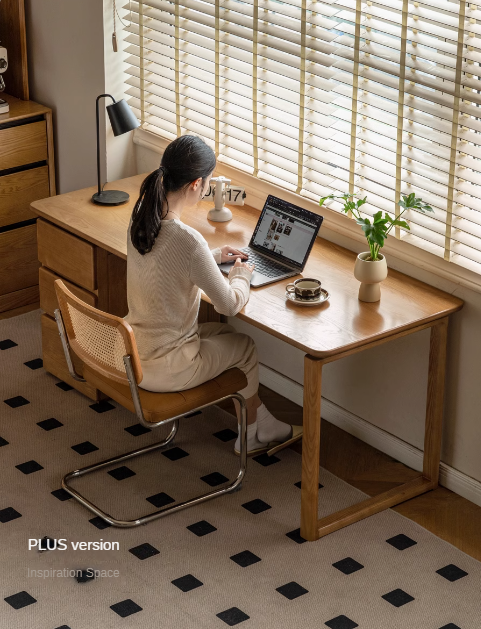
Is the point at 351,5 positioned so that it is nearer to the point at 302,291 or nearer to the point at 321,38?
the point at 321,38

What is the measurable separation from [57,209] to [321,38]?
1150mm

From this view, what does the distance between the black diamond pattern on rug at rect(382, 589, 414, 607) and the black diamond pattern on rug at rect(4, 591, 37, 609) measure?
100 cm

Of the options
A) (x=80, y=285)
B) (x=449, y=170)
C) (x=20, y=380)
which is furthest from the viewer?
(x=20, y=380)

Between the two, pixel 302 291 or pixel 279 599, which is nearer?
pixel 279 599

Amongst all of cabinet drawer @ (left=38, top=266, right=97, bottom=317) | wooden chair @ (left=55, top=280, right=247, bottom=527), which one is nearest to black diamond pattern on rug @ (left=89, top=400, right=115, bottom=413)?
cabinet drawer @ (left=38, top=266, right=97, bottom=317)

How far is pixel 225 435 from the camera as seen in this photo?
365 centimetres

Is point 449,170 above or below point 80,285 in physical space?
above

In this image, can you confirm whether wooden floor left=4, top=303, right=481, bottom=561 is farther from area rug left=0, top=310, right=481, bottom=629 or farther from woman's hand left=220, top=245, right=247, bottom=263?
woman's hand left=220, top=245, right=247, bottom=263

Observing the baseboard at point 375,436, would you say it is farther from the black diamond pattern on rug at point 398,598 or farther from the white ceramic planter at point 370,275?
the white ceramic planter at point 370,275

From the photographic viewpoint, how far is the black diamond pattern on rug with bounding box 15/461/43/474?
11.1 ft

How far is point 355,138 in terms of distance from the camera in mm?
3307

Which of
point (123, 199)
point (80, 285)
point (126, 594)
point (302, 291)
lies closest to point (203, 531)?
point (126, 594)

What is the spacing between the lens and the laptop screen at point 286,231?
3262mm

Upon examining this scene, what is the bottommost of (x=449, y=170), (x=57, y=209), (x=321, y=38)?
(x=57, y=209)
